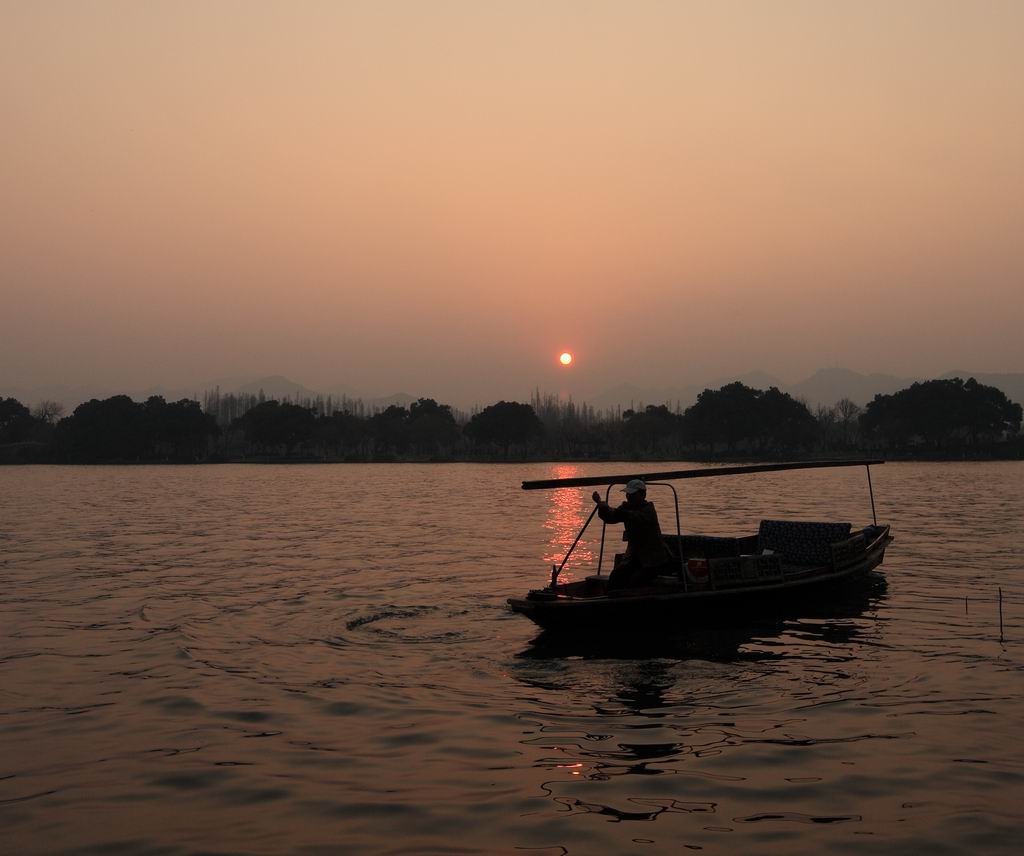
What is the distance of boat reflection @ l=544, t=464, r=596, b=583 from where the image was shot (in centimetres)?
2928

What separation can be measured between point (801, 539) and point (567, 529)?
21057mm

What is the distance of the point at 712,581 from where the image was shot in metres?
17.8

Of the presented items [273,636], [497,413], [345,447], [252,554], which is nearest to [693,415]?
[497,413]

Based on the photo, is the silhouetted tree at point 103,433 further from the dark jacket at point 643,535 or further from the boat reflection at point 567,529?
the dark jacket at point 643,535

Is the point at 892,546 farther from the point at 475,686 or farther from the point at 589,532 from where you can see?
the point at 475,686

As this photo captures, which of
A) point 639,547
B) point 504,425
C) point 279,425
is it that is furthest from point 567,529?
point 279,425

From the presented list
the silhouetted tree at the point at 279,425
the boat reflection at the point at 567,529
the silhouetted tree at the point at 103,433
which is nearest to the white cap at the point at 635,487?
the boat reflection at the point at 567,529

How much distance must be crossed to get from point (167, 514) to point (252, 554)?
22830 mm

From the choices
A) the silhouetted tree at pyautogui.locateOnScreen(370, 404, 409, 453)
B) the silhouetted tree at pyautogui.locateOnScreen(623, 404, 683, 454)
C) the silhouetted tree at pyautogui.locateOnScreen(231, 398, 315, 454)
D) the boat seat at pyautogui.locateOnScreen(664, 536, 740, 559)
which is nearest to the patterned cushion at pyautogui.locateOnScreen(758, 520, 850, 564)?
the boat seat at pyautogui.locateOnScreen(664, 536, 740, 559)

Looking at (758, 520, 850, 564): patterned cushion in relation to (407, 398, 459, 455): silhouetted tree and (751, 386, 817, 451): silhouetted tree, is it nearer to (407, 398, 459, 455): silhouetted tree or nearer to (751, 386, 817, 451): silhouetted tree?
(751, 386, 817, 451): silhouetted tree

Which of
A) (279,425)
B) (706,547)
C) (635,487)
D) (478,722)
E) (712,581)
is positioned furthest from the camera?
(279,425)

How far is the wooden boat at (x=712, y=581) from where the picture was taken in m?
16.3

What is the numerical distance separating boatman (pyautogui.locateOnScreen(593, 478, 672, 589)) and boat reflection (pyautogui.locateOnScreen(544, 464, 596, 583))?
726 cm

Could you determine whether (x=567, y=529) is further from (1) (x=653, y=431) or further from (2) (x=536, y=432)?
(1) (x=653, y=431)
